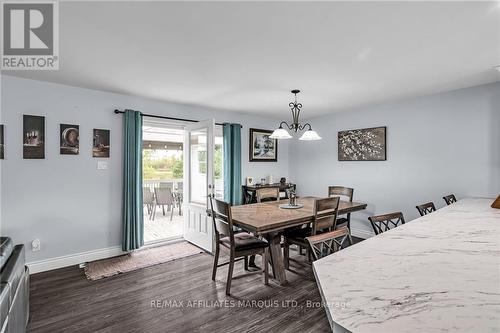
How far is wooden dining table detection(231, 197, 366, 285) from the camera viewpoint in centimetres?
236

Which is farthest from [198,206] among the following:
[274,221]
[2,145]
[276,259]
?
[2,145]

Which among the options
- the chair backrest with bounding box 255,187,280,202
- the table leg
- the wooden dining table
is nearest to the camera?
the wooden dining table

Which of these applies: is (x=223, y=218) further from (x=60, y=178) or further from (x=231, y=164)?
(x=60, y=178)

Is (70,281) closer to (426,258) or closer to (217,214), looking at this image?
(217,214)

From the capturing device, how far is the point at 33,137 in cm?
295

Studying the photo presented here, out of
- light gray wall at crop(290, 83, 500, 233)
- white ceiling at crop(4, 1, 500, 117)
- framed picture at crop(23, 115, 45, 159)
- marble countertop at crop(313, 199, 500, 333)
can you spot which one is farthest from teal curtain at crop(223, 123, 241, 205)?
marble countertop at crop(313, 199, 500, 333)

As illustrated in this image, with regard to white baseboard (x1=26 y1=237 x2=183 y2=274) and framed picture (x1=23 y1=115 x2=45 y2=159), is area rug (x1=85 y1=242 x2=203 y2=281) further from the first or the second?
framed picture (x1=23 y1=115 x2=45 y2=159)

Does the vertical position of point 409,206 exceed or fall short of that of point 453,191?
it falls short

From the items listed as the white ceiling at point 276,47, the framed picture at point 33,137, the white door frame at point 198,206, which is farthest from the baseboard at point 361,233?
the framed picture at point 33,137

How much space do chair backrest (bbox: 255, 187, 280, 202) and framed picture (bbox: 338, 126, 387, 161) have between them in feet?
5.32

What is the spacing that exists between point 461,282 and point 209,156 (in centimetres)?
308

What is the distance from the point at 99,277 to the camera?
2.86 m

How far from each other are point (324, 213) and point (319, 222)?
0.40ft

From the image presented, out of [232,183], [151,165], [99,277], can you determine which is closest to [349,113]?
[232,183]
